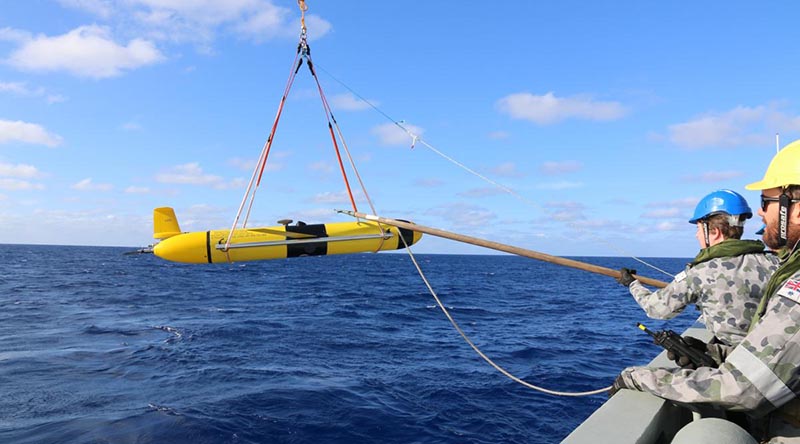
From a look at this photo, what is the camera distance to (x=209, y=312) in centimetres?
2272

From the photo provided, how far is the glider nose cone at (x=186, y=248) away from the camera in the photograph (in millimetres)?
7570

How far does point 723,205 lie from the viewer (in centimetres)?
391

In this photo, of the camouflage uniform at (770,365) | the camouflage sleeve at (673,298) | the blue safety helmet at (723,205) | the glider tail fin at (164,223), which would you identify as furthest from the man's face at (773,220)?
the glider tail fin at (164,223)

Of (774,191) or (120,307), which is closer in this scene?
(774,191)

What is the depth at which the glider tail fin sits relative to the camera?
26.9 feet

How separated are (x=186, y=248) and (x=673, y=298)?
716cm

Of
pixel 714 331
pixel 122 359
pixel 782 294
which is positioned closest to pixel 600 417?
pixel 714 331

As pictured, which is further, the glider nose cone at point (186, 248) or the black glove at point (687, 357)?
the glider nose cone at point (186, 248)

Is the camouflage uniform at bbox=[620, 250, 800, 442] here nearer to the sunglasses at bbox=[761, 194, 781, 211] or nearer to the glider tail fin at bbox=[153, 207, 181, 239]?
the sunglasses at bbox=[761, 194, 781, 211]

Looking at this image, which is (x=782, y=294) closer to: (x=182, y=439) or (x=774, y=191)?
(x=774, y=191)

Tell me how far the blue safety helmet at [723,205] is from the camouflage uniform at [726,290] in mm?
327

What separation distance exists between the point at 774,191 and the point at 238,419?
8.80m

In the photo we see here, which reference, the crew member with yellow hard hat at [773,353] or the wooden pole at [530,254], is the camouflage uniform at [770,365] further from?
the wooden pole at [530,254]

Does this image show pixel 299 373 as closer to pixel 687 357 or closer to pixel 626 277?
pixel 626 277
